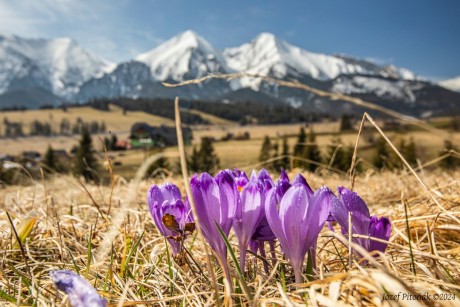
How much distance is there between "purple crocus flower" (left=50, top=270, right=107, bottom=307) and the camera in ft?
3.20

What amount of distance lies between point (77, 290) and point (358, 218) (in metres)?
0.93

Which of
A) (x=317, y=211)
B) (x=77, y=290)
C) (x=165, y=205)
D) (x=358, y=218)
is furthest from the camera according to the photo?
(x=165, y=205)

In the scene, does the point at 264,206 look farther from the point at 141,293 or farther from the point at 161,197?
the point at 141,293

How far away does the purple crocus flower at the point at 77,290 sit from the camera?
3.20 ft

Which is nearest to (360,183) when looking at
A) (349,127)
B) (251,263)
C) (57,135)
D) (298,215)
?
(251,263)

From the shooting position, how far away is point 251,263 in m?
1.68

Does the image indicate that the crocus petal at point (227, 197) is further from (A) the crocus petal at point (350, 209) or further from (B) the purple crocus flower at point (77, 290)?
(B) the purple crocus flower at point (77, 290)

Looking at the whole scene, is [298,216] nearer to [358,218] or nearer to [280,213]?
[280,213]

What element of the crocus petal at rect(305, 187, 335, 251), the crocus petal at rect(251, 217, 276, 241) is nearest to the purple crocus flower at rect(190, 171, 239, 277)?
the crocus petal at rect(251, 217, 276, 241)

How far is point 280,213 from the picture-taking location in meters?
1.28

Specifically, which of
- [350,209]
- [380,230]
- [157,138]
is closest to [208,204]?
[350,209]

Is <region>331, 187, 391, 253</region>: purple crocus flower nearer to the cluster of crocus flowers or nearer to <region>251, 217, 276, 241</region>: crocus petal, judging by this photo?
the cluster of crocus flowers

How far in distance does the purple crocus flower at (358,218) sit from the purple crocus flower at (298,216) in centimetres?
7

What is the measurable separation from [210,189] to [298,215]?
0.31 m
